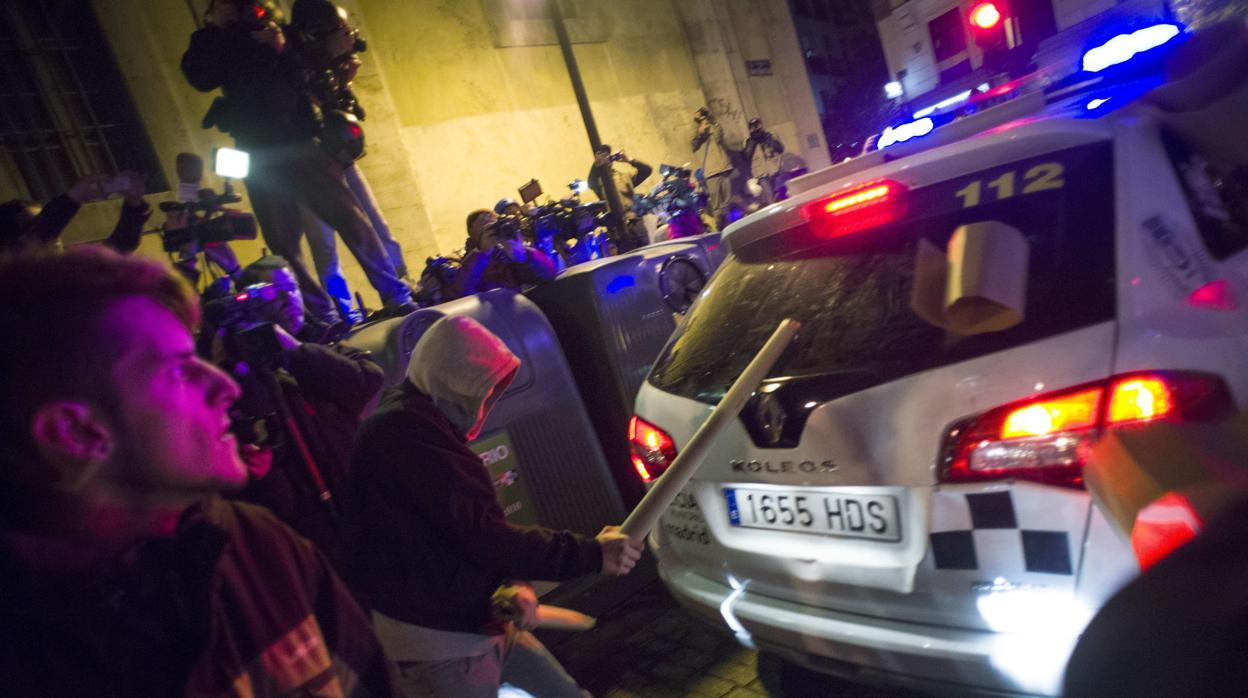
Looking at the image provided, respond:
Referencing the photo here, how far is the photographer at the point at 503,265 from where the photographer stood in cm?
478

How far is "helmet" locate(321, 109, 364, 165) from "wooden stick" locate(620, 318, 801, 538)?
162 inches

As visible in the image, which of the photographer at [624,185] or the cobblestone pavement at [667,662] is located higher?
the photographer at [624,185]

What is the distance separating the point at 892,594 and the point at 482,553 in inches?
44.3

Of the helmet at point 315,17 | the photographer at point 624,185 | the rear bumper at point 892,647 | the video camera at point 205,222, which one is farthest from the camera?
the photographer at point 624,185

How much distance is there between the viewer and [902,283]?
208cm

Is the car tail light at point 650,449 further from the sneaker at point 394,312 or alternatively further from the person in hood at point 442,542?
the sneaker at point 394,312

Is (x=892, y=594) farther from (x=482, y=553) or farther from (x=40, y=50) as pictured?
(x=40, y=50)

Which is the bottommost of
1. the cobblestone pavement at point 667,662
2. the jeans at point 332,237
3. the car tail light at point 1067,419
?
the cobblestone pavement at point 667,662

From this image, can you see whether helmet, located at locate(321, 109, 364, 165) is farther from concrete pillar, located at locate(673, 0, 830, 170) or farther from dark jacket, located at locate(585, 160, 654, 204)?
concrete pillar, located at locate(673, 0, 830, 170)

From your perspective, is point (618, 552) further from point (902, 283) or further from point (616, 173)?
point (616, 173)

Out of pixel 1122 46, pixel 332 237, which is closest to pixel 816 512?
pixel 1122 46

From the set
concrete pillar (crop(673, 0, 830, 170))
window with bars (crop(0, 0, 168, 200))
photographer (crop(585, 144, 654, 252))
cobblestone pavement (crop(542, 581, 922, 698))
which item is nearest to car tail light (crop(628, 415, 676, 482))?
cobblestone pavement (crop(542, 581, 922, 698))

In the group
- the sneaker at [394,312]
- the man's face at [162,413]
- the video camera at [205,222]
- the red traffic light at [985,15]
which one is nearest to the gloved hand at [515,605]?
the man's face at [162,413]

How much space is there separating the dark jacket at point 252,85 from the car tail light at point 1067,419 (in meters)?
4.78
